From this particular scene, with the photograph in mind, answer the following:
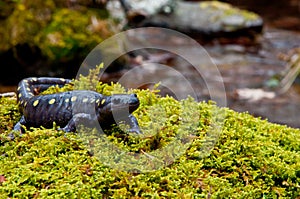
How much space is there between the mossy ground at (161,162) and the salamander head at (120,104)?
0.38 ft

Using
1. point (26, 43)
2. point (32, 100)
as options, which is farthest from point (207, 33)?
point (32, 100)

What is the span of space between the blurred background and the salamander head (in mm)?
4490

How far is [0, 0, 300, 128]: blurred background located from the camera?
23.9ft

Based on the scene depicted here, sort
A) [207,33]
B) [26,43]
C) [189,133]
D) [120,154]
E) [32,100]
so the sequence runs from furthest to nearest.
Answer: [207,33], [26,43], [32,100], [189,133], [120,154]

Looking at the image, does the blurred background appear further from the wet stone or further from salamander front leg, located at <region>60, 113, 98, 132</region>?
salamander front leg, located at <region>60, 113, 98, 132</region>

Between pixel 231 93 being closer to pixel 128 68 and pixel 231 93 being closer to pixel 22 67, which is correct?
pixel 128 68

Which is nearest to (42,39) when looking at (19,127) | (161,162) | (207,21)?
(19,127)

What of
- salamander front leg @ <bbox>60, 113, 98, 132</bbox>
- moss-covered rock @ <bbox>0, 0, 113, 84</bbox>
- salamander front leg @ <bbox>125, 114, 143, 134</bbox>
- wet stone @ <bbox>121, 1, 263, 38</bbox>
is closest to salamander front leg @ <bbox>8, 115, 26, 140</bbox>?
salamander front leg @ <bbox>60, 113, 98, 132</bbox>

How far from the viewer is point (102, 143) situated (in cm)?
245

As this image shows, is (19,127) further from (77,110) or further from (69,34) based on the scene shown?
(69,34)

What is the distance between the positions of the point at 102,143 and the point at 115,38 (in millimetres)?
5780

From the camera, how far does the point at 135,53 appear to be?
9125mm

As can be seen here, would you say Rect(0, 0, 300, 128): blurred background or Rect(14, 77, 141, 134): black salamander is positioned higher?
Rect(14, 77, 141, 134): black salamander

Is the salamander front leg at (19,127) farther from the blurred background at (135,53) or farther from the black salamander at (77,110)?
the blurred background at (135,53)
